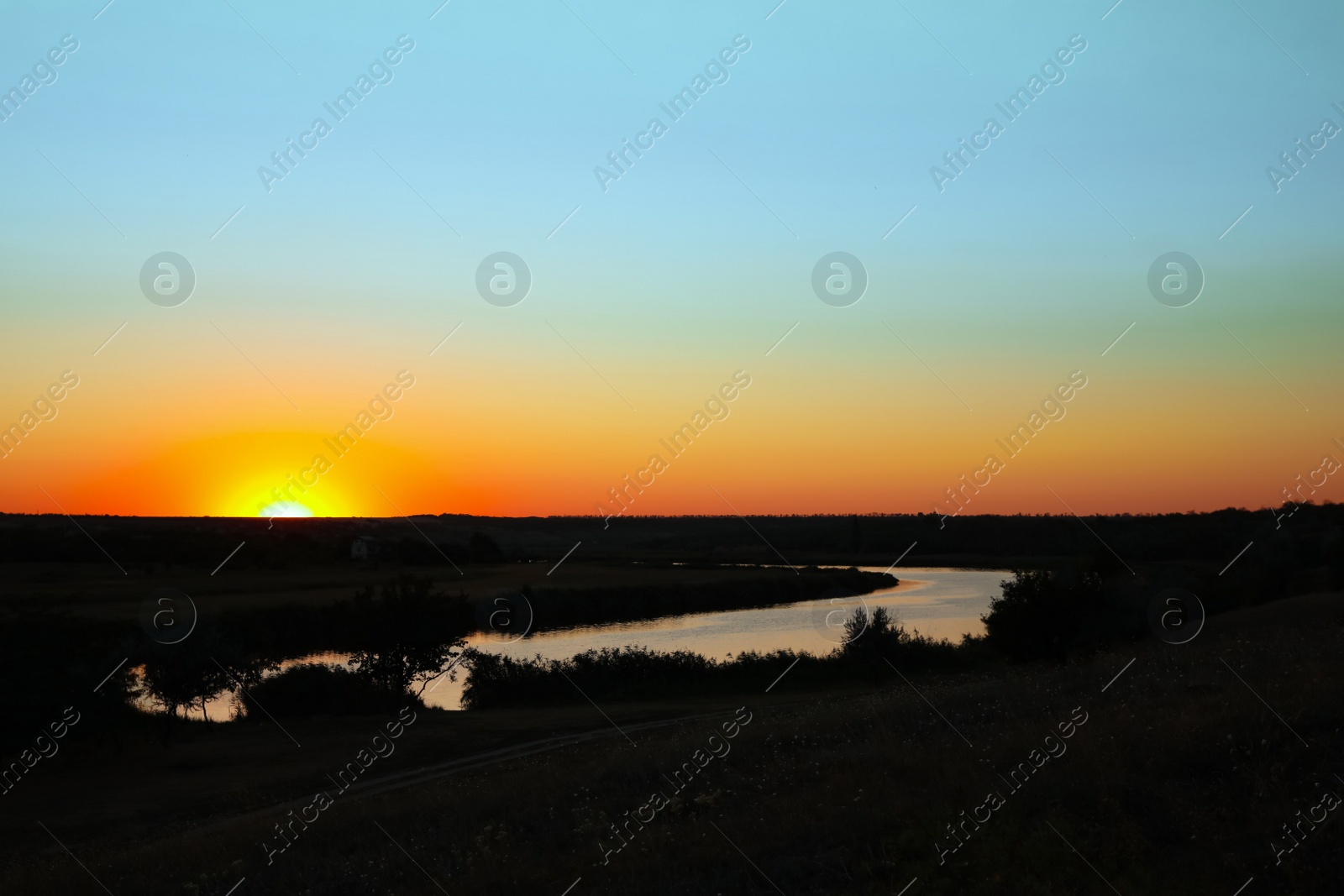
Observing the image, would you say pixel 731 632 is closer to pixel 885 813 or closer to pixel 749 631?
pixel 749 631

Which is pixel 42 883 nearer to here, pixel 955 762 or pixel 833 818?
pixel 833 818

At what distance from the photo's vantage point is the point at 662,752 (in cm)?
1374

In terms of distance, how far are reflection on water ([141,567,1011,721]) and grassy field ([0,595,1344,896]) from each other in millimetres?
20258

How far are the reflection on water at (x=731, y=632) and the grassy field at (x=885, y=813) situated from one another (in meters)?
20.3

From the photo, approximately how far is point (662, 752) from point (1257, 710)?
7.63 m

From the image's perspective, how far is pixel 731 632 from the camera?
2020 inches

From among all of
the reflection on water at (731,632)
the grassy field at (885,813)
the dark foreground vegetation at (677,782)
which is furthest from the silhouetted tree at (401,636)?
the grassy field at (885,813)

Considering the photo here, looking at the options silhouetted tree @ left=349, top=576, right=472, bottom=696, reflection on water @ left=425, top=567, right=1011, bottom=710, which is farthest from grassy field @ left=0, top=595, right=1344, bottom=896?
reflection on water @ left=425, top=567, right=1011, bottom=710

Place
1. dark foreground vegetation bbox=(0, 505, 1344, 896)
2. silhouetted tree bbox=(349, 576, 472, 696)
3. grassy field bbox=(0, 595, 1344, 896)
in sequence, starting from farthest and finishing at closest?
1. silhouetted tree bbox=(349, 576, 472, 696)
2. dark foreground vegetation bbox=(0, 505, 1344, 896)
3. grassy field bbox=(0, 595, 1344, 896)

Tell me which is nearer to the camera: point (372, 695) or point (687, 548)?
point (372, 695)

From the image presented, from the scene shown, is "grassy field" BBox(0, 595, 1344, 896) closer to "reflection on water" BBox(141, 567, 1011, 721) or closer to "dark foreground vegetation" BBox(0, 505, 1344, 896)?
"dark foreground vegetation" BBox(0, 505, 1344, 896)

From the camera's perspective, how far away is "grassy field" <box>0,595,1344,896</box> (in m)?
7.85

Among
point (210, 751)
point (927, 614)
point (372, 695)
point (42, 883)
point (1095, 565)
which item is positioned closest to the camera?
point (42, 883)

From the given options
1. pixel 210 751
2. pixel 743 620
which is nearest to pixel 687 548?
pixel 743 620
